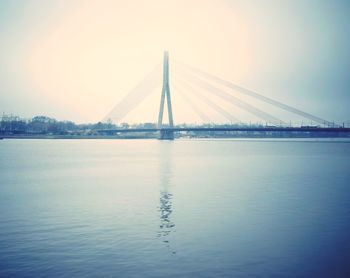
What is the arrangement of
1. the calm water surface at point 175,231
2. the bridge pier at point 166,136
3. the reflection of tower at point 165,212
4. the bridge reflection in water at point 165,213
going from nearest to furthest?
the calm water surface at point 175,231
the bridge reflection in water at point 165,213
the reflection of tower at point 165,212
the bridge pier at point 166,136

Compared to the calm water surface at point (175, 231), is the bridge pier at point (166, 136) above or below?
above

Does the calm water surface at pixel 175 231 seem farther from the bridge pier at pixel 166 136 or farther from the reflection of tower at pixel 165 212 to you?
the bridge pier at pixel 166 136

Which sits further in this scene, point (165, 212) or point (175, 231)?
point (165, 212)

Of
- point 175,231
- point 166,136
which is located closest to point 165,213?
point 175,231

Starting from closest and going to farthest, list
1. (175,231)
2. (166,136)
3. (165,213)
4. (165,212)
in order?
(175,231) → (165,213) → (165,212) → (166,136)

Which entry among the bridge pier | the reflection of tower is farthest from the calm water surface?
the bridge pier

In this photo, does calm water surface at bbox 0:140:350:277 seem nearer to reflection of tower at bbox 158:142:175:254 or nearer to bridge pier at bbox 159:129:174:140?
reflection of tower at bbox 158:142:175:254

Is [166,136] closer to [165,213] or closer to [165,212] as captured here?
[165,212]

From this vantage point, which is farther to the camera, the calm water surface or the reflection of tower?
the reflection of tower

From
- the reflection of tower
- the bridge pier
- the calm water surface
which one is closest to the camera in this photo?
the calm water surface

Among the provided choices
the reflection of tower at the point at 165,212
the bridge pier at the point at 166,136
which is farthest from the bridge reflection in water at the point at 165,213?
the bridge pier at the point at 166,136

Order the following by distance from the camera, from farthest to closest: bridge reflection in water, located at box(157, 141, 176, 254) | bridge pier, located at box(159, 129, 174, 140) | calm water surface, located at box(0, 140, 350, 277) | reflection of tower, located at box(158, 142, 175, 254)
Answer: bridge pier, located at box(159, 129, 174, 140) < reflection of tower, located at box(158, 142, 175, 254) < bridge reflection in water, located at box(157, 141, 176, 254) < calm water surface, located at box(0, 140, 350, 277)

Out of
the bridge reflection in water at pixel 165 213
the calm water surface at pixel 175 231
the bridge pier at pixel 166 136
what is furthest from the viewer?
the bridge pier at pixel 166 136

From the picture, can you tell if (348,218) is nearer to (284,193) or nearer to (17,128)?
(284,193)
